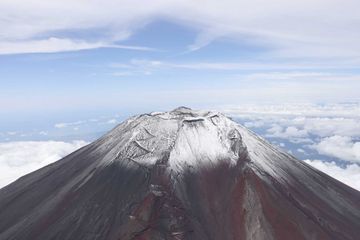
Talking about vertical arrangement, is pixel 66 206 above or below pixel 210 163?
below

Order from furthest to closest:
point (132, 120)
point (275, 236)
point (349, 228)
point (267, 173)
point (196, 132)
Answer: point (132, 120), point (196, 132), point (267, 173), point (349, 228), point (275, 236)

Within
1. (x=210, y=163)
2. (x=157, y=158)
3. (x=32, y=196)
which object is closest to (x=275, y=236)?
(x=210, y=163)

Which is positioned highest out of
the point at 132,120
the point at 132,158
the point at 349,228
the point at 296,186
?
the point at 132,120

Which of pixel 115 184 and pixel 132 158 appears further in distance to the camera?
pixel 132 158

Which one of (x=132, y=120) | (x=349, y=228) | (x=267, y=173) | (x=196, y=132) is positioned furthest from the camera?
(x=132, y=120)

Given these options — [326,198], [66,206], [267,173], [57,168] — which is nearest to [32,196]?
[57,168]

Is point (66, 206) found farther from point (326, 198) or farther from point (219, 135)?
point (326, 198)
